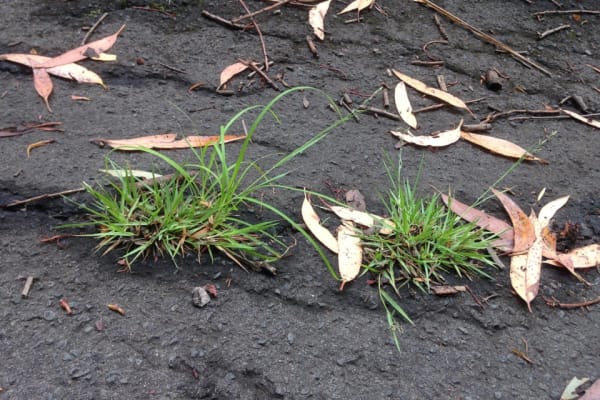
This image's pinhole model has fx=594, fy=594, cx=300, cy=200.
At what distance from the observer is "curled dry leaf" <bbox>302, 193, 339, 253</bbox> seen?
157cm

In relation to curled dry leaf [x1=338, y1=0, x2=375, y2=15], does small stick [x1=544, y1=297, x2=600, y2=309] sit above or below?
below

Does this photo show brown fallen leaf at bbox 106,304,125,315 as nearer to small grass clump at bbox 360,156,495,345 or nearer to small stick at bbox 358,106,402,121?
small grass clump at bbox 360,156,495,345

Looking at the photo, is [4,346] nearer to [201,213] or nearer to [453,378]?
[201,213]

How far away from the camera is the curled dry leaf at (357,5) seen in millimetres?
2452

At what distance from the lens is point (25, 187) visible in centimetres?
158

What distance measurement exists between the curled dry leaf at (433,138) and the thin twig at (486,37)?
2.06 ft

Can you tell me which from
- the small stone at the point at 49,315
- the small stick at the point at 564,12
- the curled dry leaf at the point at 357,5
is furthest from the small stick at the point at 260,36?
the small stick at the point at 564,12

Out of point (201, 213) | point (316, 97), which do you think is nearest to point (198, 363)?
point (201, 213)

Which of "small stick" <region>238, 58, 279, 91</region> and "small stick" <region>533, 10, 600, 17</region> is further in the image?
"small stick" <region>533, 10, 600, 17</region>

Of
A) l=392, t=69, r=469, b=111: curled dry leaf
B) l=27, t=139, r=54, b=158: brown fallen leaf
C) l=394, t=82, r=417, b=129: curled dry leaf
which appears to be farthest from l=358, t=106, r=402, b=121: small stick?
l=27, t=139, r=54, b=158: brown fallen leaf

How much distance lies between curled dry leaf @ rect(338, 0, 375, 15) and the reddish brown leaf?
107 centimetres

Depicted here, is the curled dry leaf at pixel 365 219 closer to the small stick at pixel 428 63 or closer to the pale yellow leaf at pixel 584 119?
the small stick at pixel 428 63

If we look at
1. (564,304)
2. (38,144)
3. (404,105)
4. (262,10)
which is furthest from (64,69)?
(564,304)

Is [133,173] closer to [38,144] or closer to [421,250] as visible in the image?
[38,144]
